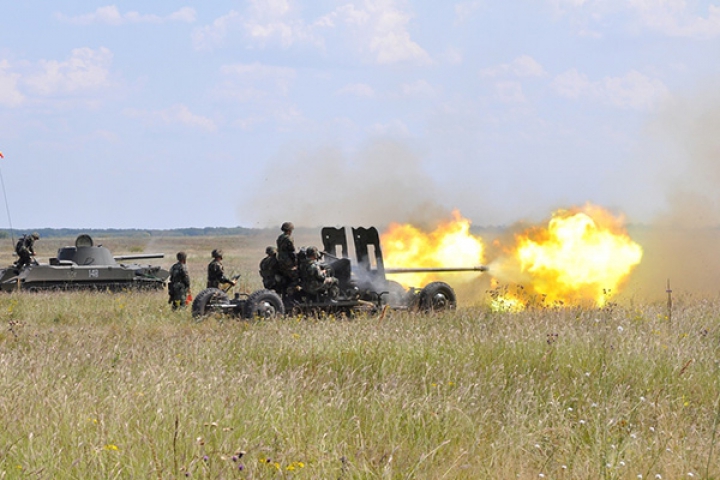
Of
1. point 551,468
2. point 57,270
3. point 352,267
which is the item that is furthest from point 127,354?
point 57,270

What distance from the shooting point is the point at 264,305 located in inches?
627

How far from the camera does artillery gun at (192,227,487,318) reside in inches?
650

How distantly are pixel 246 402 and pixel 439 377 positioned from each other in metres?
2.45

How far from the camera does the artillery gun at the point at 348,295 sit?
54.1ft

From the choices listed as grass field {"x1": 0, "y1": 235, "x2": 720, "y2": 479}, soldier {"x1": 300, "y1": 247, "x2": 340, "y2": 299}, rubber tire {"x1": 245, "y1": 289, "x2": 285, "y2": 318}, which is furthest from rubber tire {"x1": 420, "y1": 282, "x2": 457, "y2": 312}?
grass field {"x1": 0, "y1": 235, "x2": 720, "y2": 479}

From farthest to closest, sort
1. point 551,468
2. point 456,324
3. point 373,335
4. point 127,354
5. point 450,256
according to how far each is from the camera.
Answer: point 450,256
point 456,324
point 373,335
point 127,354
point 551,468

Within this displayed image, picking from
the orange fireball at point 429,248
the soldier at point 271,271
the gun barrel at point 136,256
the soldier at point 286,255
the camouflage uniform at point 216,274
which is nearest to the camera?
the soldier at point 286,255

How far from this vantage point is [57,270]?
24578mm

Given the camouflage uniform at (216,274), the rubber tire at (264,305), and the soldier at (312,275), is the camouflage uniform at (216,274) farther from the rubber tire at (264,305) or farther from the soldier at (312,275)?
the rubber tire at (264,305)

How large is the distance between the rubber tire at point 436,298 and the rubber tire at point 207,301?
12.0 ft

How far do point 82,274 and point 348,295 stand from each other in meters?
10.5

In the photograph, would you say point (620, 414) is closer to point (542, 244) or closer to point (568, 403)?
point (568, 403)

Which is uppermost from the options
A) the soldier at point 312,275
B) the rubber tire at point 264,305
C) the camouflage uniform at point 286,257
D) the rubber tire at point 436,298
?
the camouflage uniform at point 286,257

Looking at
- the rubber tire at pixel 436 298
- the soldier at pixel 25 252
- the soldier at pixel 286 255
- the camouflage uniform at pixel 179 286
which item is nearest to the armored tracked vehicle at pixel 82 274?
the soldier at pixel 25 252
